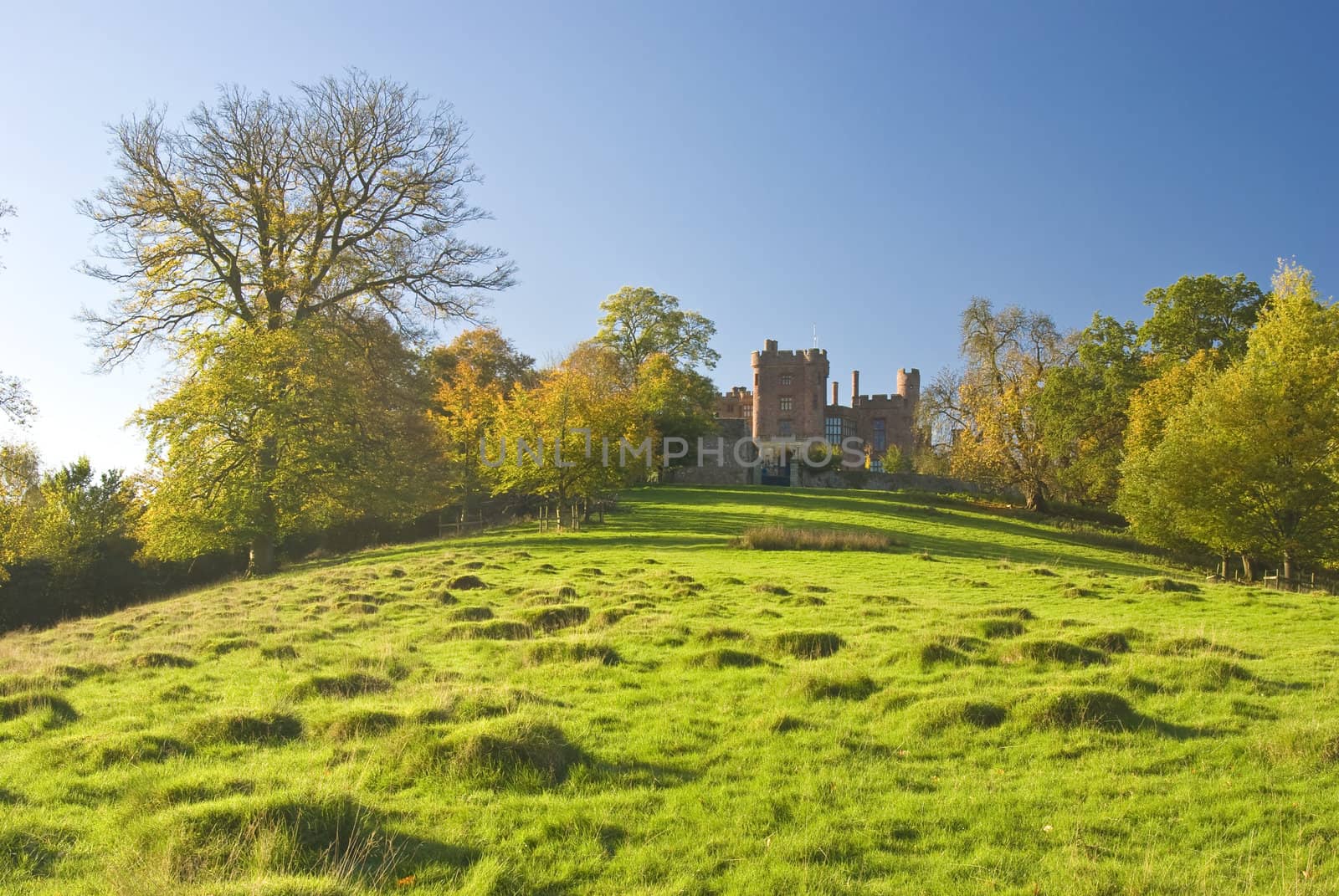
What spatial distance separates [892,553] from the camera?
30062mm

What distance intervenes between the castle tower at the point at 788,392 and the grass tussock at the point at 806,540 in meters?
54.9

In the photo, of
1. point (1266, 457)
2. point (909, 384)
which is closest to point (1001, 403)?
point (1266, 457)

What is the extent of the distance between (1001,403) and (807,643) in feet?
133

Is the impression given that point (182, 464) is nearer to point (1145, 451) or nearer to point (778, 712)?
point (778, 712)

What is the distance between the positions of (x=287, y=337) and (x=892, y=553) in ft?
75.4

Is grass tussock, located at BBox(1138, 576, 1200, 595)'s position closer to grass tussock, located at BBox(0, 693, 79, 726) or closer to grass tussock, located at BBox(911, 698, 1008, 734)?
grass tussock, located at BBox(911, 698, 1008, 734)

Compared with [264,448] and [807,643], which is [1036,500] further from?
[807,643]

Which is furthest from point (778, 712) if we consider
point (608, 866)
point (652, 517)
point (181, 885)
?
point (652, 517)

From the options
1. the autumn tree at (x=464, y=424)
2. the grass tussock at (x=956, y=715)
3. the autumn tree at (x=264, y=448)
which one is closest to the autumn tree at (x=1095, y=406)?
the autumn tree at (x=464, y=424)

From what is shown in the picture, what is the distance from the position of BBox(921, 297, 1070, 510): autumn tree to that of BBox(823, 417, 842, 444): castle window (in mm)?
32290

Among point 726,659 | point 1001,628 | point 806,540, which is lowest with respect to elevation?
point 806,540

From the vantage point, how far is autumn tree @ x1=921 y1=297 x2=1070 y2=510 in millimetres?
48781

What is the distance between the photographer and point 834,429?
95625 millimetres

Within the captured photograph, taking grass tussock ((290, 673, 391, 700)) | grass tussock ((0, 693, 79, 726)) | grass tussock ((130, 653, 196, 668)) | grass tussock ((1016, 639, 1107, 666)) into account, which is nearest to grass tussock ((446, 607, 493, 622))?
grass tussock ((130, 653, 196, 668))
